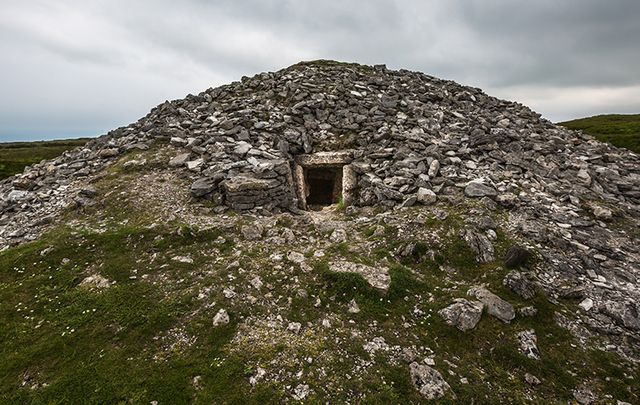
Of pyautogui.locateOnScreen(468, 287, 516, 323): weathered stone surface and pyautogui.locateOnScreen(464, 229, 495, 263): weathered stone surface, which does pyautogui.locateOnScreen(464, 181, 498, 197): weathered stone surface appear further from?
pyautogui.locateOnScreen(468, 287, 516, 323): weathered stone surface

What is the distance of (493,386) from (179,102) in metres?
21.1

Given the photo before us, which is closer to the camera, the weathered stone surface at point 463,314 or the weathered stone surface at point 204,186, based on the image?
the weathered stone surface at point 463,314

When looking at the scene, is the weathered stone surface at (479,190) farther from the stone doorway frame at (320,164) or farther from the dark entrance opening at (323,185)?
the dark entrance opening at (323,185)

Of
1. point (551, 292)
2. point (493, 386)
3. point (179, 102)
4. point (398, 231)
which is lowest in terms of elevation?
point (493, 386)

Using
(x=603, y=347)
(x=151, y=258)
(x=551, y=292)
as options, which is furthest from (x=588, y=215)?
(x=151, y=258)

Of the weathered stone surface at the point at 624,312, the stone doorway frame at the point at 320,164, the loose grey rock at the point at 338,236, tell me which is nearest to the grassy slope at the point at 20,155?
the stone doorway frame at the point at 320,164

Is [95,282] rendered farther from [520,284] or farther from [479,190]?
[479,190]

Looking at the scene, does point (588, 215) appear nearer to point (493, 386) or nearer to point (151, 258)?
point (493, 386)

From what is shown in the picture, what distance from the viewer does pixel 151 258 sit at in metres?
9.91

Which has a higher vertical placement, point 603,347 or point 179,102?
point 179,102

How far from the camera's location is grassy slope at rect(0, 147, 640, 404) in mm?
6129

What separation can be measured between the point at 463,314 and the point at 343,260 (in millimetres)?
3329

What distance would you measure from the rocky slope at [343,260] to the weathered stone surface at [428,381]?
0.11ft

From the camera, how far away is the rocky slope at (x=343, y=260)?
652cm
